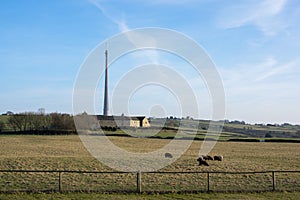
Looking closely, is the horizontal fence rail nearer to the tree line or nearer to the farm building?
the tree line

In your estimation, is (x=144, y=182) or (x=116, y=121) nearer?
(x=144, y=182)

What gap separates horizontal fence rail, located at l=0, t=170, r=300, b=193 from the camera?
49.6 feet

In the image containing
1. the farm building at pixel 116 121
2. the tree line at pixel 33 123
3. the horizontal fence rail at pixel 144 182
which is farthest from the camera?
the farm building at pixel 116 121

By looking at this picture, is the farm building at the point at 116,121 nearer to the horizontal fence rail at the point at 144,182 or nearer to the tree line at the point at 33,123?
the tree line at the point at 33,123

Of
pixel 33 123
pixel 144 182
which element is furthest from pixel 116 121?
pixel 144 182

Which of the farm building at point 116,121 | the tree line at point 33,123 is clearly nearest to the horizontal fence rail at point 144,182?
the tree line at point 33,123

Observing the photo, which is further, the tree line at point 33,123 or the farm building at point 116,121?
the farm building at point 116,121

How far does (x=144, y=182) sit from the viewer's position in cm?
1745

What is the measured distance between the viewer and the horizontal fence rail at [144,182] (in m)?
15.1

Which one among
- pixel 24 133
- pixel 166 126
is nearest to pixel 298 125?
pixel 166 126

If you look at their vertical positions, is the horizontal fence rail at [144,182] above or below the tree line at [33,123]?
below

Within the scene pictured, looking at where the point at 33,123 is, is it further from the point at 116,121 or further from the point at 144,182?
the point at 144,182

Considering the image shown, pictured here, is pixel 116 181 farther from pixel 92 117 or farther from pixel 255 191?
pixel 92 117

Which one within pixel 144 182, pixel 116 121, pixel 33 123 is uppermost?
pixel 116 121
